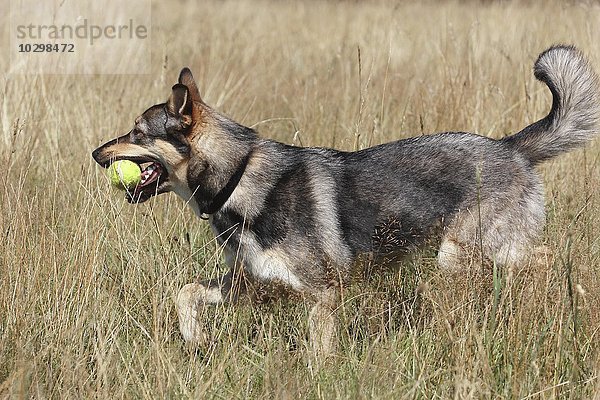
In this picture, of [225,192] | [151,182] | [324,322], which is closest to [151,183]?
Result: [151,182]

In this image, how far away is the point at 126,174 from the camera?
4.01m

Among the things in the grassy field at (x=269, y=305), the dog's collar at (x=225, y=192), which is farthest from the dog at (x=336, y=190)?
the grassy field at (x=269, y=305)

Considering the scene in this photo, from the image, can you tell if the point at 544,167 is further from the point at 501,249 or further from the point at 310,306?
the point at 310,306

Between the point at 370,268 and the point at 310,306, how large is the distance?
0.35 m

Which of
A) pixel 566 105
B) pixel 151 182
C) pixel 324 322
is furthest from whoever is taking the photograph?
pixel 566 105

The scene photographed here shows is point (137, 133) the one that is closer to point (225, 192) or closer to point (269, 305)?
point (225, 192)

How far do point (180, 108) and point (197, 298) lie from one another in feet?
2.94

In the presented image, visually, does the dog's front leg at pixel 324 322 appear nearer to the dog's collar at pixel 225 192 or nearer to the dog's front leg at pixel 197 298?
the dog's front leg at pixel 197 298

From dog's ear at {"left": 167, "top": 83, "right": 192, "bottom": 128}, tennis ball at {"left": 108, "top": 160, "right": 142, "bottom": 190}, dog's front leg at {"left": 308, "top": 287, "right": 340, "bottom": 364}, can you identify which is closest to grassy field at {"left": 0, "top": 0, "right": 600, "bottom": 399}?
dog's front leg at {"left": 308, "top": 287, "right": 340, "bottom": 364}

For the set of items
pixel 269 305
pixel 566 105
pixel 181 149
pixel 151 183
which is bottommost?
pixel 269 305

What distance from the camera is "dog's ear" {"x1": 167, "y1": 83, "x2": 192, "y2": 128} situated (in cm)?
396

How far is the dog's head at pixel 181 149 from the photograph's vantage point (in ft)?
13.1

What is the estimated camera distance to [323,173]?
13.5 feet

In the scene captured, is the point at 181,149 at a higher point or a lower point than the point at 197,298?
higher
